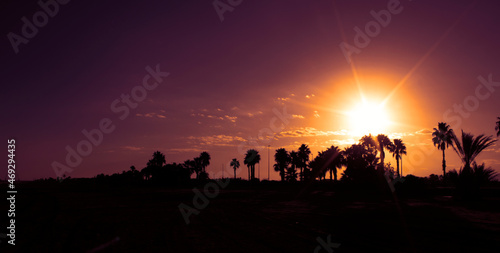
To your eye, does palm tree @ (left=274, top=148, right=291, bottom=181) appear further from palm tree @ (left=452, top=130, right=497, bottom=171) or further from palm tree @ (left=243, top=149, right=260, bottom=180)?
palm tree @ (left=452, top=130, right=497, bottom=171)

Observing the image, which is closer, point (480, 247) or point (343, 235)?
point (480, 247)

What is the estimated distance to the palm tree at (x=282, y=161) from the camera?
99125 mm

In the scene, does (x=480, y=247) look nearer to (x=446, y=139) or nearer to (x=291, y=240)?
(x=291, y=240)

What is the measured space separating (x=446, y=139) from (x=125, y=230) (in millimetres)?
74072

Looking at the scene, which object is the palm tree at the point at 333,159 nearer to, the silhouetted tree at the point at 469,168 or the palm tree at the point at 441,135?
the palm tree at the point at 441,135

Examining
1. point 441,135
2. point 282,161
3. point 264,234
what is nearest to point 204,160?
point 282,161

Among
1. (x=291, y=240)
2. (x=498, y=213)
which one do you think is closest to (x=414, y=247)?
(x=291, y=240)

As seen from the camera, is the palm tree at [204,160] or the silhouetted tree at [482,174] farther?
the palm tree at [204,160]

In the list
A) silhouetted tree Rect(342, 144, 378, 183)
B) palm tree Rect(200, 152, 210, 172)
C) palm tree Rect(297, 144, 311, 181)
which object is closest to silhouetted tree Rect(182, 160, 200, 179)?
palm tree Rect(200, 152, 210, 172)

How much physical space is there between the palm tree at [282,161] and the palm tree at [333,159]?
1910 cm

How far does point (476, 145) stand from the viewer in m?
21.4

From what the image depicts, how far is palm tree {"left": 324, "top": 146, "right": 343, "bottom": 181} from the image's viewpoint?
80375 mm

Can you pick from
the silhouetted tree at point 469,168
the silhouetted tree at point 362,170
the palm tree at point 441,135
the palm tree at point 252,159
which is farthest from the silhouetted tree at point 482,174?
the palm tree at point 252,159

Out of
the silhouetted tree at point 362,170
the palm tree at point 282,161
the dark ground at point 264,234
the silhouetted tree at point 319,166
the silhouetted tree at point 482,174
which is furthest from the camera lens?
the palm tree at point 282,161
